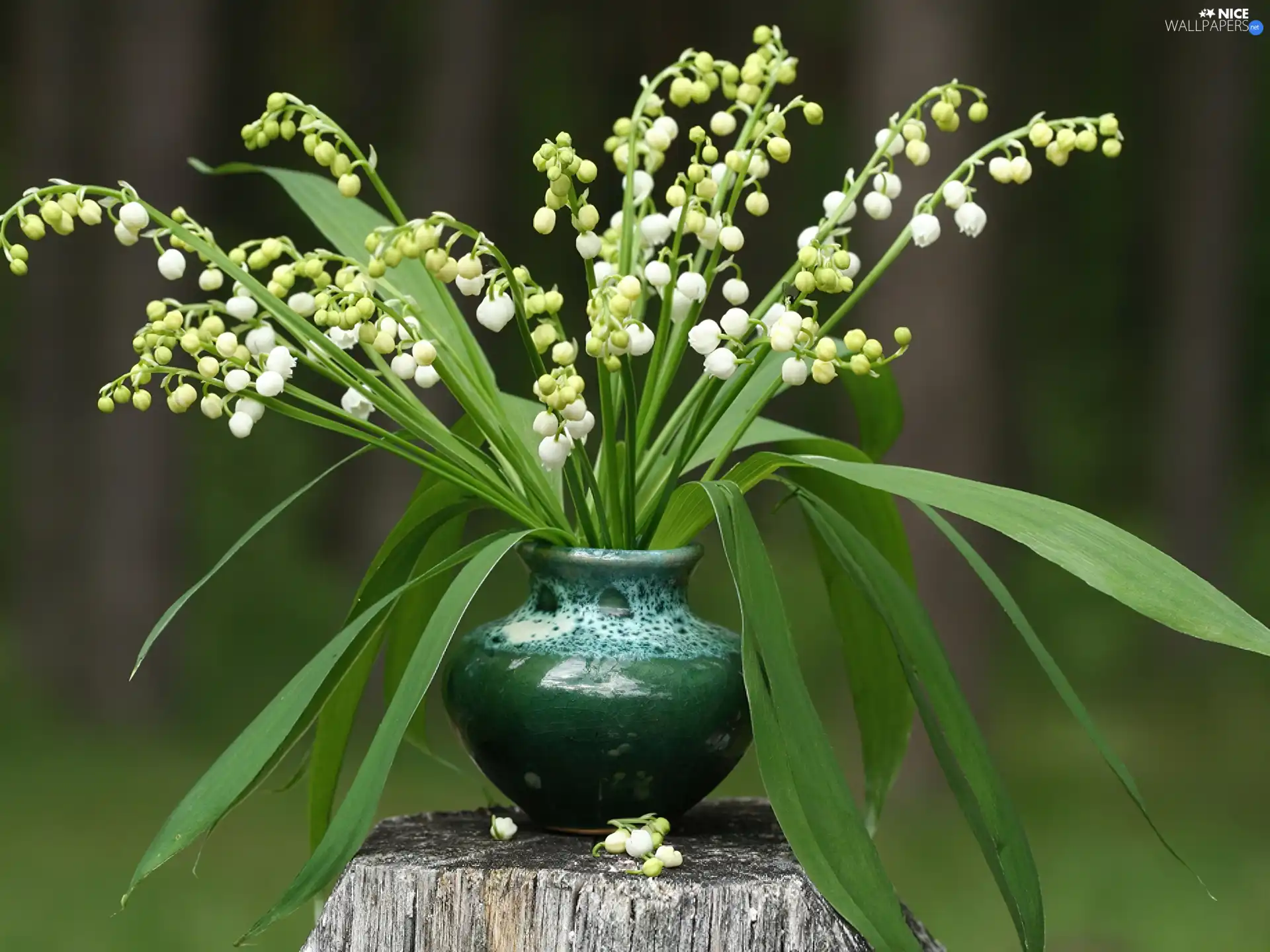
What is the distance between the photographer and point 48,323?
159 inches

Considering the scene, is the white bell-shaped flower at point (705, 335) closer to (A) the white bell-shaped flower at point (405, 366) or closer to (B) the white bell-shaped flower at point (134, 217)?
(A) the white bell-shaped flower at point (405, 366)

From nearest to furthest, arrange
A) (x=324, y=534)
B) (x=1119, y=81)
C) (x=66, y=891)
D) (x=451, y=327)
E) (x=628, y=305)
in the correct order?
(x=628, y=305) → (x=451, y=327) → (x=66, y=891) → (x=324, y=534) → (x=1119, y=81)

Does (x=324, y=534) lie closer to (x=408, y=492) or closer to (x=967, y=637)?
(x=408, y=492)

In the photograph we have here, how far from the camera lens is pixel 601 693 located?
1076mm

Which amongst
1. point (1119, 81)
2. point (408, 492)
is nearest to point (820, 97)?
point (1119, 81)

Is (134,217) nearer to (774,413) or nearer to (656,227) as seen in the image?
(656,227)

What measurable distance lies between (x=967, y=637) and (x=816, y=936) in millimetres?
2107

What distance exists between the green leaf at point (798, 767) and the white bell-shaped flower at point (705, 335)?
Result: 11cm

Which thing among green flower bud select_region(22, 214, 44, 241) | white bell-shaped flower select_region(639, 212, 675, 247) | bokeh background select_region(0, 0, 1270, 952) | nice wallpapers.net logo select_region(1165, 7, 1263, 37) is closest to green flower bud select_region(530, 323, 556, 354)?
white bell-shaped flower select_region(639, 212, 675, 247)

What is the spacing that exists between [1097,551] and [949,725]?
19cm

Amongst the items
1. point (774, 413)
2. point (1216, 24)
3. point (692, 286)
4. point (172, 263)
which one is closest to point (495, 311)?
point (692, 286)

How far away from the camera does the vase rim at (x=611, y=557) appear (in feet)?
3.65

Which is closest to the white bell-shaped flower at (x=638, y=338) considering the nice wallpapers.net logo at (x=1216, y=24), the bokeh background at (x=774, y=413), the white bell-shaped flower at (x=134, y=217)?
the white bell-shaped flower at (x=134, y=217)

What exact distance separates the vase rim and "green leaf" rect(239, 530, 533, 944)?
12cm
